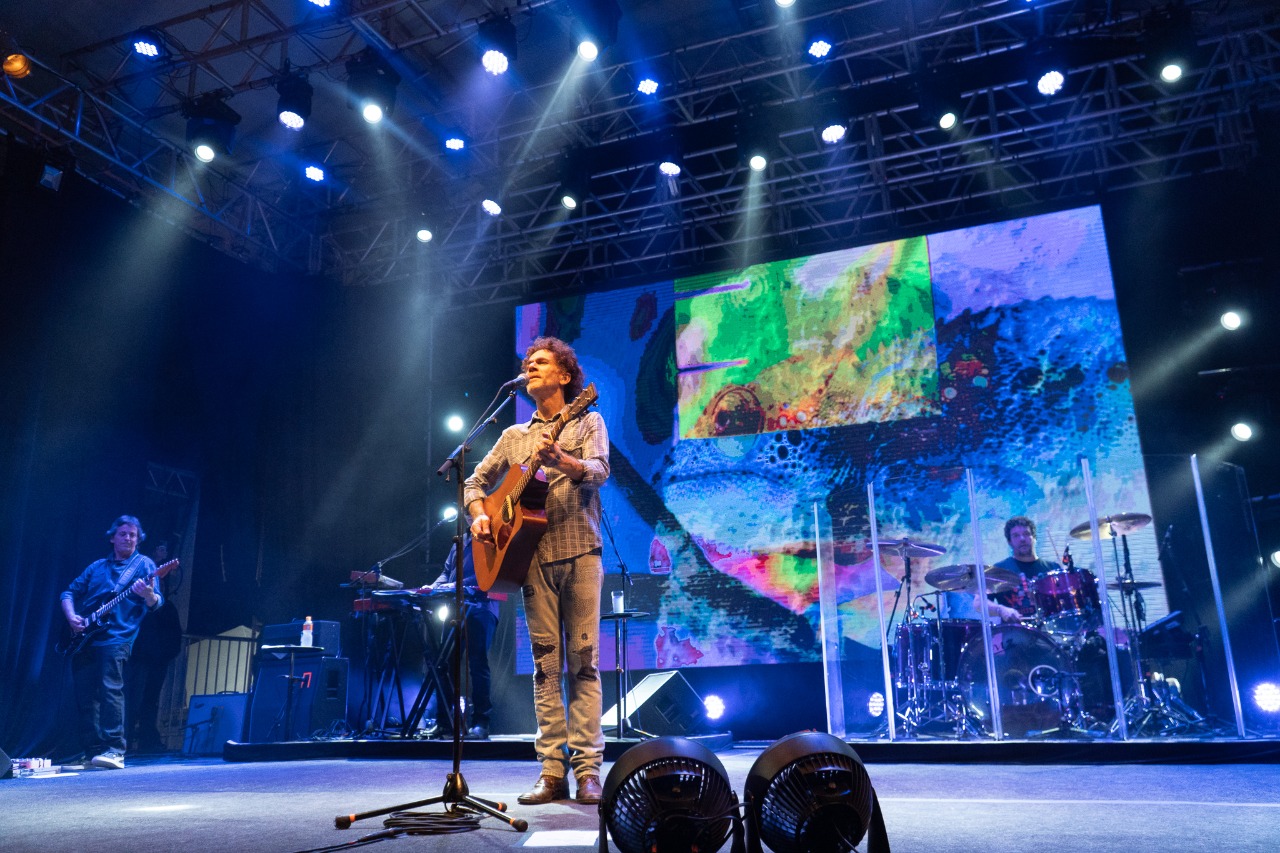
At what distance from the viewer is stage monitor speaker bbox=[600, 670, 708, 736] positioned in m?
6.70

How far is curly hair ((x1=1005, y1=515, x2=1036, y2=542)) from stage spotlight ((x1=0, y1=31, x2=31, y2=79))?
335 inches

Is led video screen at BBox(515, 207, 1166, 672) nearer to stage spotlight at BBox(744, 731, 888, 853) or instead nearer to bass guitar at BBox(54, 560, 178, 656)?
bass guitar at BBox(54, 560, 178, 656)

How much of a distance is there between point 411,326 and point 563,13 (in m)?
4.12

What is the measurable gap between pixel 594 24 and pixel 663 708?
206 inches

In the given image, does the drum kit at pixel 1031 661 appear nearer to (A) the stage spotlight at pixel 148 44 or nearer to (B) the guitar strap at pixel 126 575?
(B) the guitar strap at pixel 126 575

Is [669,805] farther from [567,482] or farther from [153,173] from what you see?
[153,173]

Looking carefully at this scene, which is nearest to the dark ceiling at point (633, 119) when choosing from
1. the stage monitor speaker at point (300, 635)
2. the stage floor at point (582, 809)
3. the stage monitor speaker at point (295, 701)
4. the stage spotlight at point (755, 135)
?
the stage spotlight at point (755, 135)

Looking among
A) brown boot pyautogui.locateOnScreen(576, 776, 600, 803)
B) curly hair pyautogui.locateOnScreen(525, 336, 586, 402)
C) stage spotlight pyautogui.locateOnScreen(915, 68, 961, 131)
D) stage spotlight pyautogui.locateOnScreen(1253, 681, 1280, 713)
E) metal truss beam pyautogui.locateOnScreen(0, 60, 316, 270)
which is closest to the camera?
brown boot pyautogui.locateOnScreen(576, 776, 600, 803)

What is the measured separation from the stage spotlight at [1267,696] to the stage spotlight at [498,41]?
6.71 m

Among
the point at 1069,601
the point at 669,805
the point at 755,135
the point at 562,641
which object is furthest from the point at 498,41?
the point at 669,805

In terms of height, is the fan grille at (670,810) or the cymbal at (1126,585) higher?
the cymbal at (1126,585)

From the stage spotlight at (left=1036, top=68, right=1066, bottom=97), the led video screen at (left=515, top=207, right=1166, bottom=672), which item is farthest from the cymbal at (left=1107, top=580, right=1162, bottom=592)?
the stage spotlight at (left=1036, top=68, right=1066, bottom=97)

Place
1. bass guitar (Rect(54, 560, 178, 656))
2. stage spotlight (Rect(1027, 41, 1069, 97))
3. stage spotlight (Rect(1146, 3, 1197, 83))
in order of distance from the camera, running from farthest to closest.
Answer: stage spotlight (Rect(1027, 41, 1069, 97))
stage spotlight (Rect(1146, 3, 1197, 83))
bass guitar (Rect(54, 560, 178, 656))

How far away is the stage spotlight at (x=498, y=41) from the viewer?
694cm
